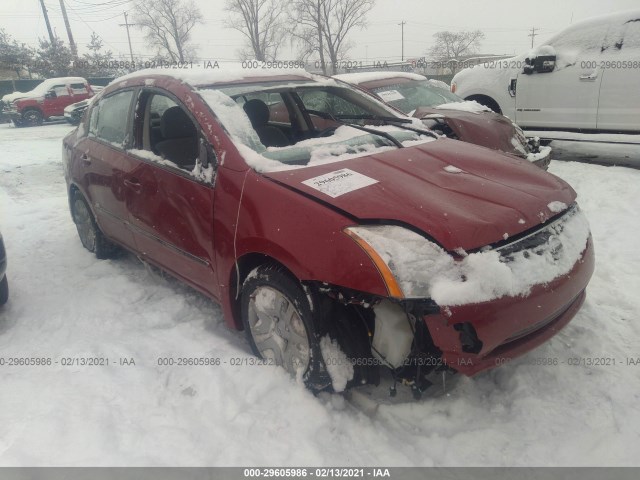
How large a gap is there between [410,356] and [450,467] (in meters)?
0.50

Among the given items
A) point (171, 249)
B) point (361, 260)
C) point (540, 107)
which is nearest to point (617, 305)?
point (361, 260)

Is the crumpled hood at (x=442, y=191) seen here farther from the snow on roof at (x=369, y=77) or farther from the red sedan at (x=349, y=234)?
the snow on roof at (x=369, y=77)

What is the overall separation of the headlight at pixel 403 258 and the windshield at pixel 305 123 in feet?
2.41

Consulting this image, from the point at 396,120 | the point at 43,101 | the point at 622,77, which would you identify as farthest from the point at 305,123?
the point at 43,101

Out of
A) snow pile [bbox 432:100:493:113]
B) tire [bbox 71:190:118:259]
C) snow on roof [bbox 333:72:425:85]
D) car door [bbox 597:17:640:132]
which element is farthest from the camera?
car door [bbox 597:17:640:132]

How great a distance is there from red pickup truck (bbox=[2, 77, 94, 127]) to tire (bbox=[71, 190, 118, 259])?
654 inches

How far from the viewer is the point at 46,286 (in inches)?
145

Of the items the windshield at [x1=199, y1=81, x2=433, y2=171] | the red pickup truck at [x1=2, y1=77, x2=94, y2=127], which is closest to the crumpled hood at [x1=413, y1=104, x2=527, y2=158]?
the windshield at [x1=199, y1=81, x2=433, y2=171]

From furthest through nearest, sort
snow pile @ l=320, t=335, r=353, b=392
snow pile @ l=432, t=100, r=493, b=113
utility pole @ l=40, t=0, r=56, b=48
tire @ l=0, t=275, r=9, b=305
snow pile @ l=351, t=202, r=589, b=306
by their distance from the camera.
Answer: utility pole @ l=40, t=0, r=56, b=48 → snow pile @ l=432, t=100, r=493, b=113 → tire @ l=0, t=275, r=9, b=305 → snow pile @ l=320, t=335, r=353, b=392 → snow pile @ l=351, t=202, r=589, b=306

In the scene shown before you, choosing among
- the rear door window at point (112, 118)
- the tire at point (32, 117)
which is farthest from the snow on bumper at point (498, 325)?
the tire at point (32, 117)

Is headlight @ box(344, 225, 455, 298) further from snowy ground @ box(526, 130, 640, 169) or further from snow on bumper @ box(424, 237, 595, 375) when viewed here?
snowy ground @ box(526, 130, 640, 169)

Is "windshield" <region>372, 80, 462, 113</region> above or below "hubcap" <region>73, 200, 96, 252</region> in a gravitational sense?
above

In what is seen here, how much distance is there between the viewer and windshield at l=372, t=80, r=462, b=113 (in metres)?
5.96

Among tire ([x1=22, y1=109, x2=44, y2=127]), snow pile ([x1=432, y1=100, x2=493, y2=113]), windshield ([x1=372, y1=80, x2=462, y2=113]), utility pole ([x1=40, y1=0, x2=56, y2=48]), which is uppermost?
utility pole ([x1=40, y1=0, x2=56, y2=48])
